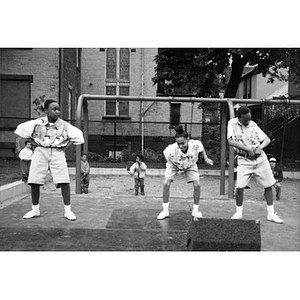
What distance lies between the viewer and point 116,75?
21.7 metres

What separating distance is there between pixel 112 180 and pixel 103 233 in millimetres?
7862

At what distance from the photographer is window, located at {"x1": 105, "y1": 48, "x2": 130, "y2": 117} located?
21422mm

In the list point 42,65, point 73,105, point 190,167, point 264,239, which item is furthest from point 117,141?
point 264,239

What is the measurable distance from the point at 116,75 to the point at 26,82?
647 centimetres

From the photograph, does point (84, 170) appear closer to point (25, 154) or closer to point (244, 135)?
point (25, 154)

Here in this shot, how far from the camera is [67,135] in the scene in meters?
5.86

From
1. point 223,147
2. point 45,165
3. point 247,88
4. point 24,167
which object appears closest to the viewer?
point 45,165

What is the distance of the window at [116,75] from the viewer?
2142 cm

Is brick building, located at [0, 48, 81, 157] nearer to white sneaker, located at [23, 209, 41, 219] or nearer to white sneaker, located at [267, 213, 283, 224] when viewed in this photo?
white sneaker, located at [23, 209, 41, 219]

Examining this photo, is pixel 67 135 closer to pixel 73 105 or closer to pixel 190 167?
pixel 190 167

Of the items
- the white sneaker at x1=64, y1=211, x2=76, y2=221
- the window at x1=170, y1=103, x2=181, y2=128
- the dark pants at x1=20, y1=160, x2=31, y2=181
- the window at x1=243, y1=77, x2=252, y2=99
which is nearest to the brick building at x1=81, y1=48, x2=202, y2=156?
the window at x1=170, y1=103, x2=181, y2=128

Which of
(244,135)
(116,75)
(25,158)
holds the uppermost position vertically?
(116,75)

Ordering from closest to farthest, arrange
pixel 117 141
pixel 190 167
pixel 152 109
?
pixel 190 167
pixel 117 141
pixel 152 109

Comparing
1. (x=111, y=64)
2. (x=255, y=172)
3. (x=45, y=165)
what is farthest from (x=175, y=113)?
(x=45, y=165)
